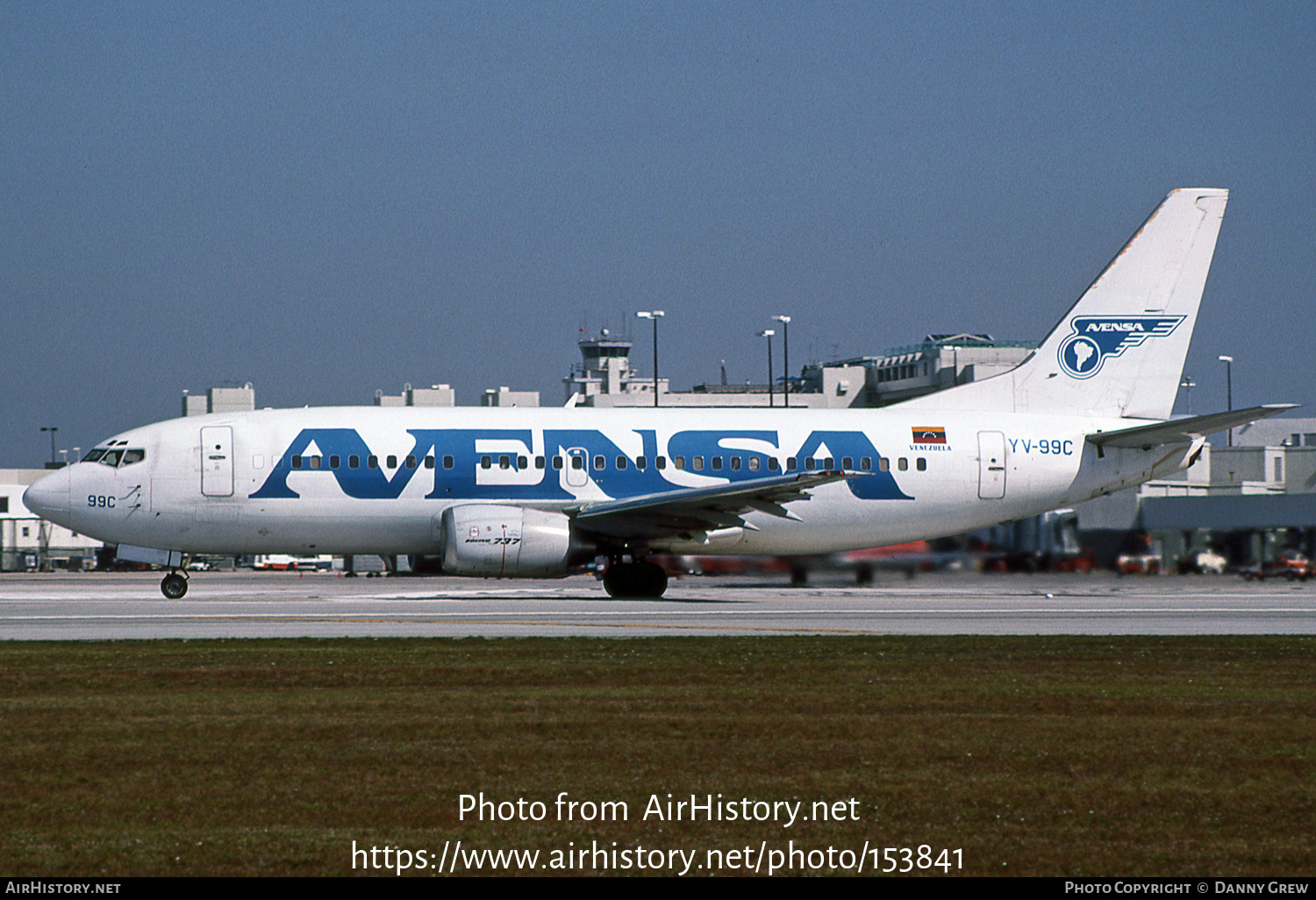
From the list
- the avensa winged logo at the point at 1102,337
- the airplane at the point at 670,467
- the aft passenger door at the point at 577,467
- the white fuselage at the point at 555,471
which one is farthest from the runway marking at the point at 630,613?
the avensa winged logo at the point at 1102,337

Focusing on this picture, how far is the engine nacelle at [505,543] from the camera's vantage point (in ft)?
102

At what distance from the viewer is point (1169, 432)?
113ft

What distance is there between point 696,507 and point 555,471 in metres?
3.36

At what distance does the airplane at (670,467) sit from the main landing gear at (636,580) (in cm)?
5

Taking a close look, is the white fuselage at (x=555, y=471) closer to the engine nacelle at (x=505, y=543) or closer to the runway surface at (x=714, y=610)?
the engine nacelle at (x=505, y=543)

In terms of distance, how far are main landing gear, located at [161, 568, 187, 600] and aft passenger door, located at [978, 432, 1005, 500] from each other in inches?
735

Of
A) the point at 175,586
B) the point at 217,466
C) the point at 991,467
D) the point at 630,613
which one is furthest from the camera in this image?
the point at 991,467

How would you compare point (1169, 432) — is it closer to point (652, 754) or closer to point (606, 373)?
point (652, 754)

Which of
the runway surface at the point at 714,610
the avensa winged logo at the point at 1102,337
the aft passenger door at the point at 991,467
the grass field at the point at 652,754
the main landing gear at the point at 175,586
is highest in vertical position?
the avensa winged logo at the point at 1102,337

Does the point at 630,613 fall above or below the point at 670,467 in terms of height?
below

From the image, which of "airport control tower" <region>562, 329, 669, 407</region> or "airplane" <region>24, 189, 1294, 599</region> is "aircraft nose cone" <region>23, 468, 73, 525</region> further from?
"airport control tower" <region>562, 329, 669, 407</region>

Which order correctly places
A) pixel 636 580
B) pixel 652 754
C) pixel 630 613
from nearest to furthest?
pixel 652 754 → pixel 630 613 → pixel 636 580

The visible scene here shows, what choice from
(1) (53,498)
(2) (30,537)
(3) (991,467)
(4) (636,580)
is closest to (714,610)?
(4) (636,580)

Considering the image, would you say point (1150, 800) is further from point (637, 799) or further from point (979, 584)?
point (979, 584)
